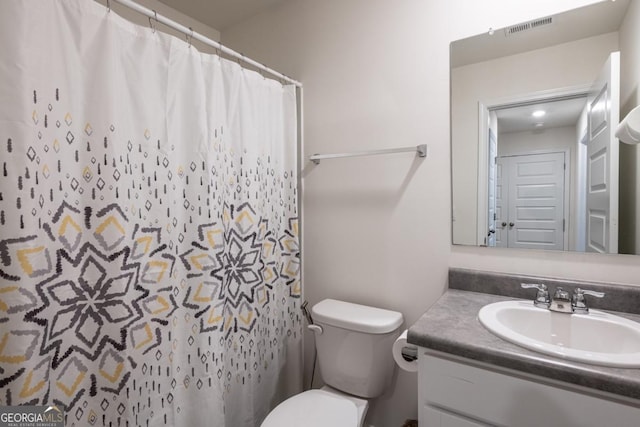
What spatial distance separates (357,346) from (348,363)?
10cm

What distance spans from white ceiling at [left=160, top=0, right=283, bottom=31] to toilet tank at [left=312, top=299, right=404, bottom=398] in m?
1.81

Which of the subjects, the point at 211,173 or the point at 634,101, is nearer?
the point at 634,101

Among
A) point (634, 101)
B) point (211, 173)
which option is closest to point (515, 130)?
point (634, 101)

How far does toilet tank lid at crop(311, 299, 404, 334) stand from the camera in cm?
138

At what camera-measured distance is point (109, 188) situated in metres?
1.00

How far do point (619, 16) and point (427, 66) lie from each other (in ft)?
2.11

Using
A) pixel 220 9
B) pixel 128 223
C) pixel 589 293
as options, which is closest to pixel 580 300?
pixel 589 293

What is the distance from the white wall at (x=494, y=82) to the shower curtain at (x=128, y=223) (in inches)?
35.4

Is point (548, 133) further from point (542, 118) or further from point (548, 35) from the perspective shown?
point (548, 35)

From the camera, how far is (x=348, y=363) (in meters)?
1.45

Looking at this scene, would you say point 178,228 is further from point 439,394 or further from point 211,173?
point 439,394

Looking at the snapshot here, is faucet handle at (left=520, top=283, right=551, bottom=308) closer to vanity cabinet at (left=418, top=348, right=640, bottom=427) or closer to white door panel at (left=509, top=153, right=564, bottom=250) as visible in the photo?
white door panel at (left=509, top=153, right=564, bottom=250)

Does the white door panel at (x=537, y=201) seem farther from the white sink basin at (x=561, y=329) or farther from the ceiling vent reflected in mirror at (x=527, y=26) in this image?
the ceiling vent reflected in mirror at (x=527, y=26)

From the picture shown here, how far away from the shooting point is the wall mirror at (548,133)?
3.56ft
